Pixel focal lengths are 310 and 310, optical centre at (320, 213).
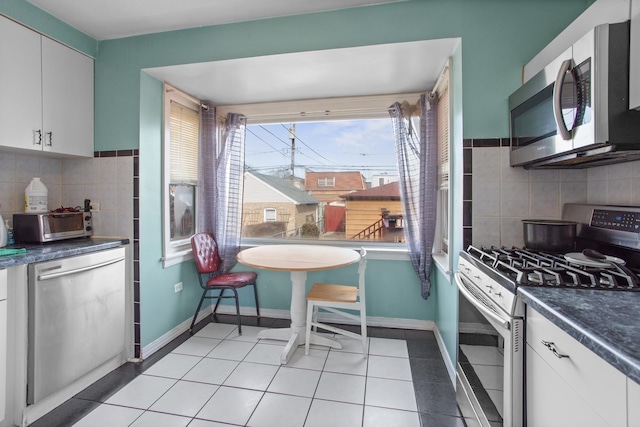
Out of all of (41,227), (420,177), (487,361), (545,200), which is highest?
(420,177)

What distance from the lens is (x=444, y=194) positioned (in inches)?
111

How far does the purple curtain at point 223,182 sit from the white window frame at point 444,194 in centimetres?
194

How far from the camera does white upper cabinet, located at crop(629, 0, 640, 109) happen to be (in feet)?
3.51

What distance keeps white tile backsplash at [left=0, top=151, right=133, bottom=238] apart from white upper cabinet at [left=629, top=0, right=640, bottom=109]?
2.86m

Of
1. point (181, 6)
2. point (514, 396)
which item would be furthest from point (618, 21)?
point (181, 6)

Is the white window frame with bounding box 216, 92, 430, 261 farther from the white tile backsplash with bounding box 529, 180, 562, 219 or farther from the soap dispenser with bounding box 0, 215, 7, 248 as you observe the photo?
the soap dispenser with bounding box 0, 215, 7, 248

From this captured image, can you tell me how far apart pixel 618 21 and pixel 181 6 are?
2313 mm

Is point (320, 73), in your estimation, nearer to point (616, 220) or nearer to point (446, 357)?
point (616, 220)

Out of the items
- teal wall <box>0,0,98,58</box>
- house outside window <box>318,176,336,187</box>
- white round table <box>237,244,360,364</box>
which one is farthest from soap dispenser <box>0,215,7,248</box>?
house outside window <box>318,176,336,187</box>

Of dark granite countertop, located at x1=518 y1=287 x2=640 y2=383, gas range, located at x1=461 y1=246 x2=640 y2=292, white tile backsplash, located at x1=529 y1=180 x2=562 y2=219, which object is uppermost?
white tile backsplash, located at x1=529 y1=180 x2=562 y2=219

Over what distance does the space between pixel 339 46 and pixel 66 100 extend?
2.00 meters

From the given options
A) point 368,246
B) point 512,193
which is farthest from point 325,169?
point 512,193

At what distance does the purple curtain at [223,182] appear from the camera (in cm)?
314

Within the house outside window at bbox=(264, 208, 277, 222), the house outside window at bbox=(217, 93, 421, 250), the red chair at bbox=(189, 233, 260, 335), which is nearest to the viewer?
the red chair at bbox=(189, 233, 260, 335)
